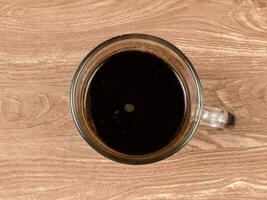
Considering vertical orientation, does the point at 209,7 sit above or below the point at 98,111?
above

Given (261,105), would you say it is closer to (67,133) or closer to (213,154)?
(213,154)

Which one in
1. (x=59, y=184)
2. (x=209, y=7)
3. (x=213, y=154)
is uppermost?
(x=209, y=7)

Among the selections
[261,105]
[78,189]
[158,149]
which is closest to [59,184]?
[78,189]
